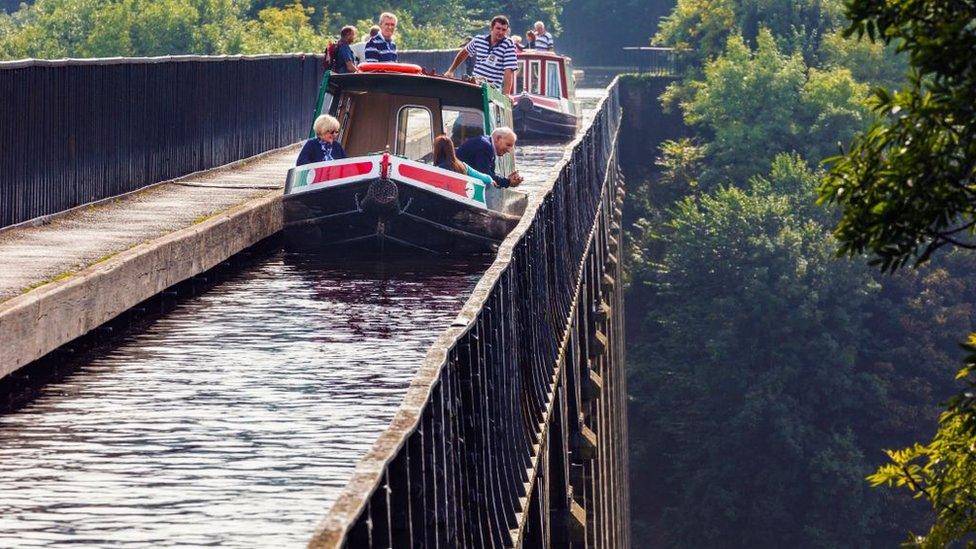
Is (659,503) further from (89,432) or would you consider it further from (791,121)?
(89,432)

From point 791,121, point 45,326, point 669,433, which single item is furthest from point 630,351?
point 45,326

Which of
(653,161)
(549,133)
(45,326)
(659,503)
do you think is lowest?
(659,503)

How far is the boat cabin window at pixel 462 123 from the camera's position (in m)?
18.5

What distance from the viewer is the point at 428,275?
15.5 meters

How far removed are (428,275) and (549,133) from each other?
22187mm

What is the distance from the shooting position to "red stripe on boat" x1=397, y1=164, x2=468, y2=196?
16.1m

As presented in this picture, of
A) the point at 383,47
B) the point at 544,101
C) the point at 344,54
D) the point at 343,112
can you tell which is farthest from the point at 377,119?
the point at 544,101

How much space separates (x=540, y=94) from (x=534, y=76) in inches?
14.8

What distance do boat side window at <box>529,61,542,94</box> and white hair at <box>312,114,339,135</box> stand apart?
20.6 m

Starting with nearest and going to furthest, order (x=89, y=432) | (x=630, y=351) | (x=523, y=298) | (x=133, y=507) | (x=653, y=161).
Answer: (x=133, y=507)
(x=89, y=432)
(x=523, y=298)
(x=630, y=351)
(x=653, y=161)

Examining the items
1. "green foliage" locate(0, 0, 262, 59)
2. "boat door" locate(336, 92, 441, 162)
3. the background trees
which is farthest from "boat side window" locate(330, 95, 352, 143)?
"green foliage" locate(0, 0, 262, 59)

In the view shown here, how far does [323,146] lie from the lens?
16672 millimetres

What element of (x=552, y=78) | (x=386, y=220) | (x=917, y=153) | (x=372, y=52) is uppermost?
(x=917, y=153)

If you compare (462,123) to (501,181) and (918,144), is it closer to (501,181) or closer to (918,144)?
(501,181)
